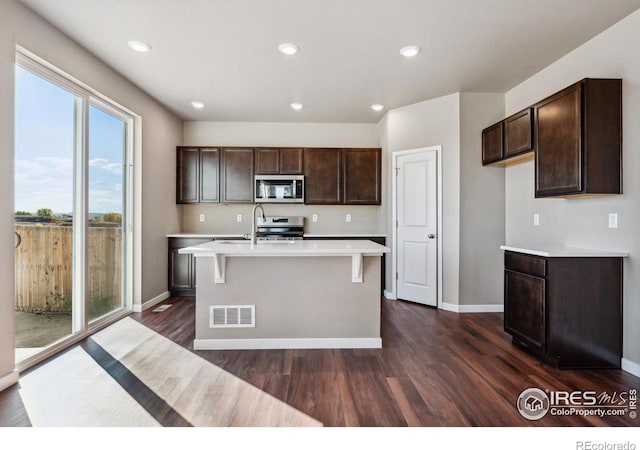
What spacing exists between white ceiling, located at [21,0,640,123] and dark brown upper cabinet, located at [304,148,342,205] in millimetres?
1024

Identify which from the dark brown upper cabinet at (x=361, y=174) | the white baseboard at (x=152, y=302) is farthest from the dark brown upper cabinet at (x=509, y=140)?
the white baseboard at (x=152, y=302)

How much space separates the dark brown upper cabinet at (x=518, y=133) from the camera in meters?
3.06

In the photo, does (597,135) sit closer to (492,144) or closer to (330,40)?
(492,144)

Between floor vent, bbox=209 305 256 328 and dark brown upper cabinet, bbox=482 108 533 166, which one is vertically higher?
dark brown upper cabinet, bbox=482 108 533 166

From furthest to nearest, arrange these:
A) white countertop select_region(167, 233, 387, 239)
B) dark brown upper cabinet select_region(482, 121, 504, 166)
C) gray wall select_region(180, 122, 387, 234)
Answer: gray wall select_region(180, 122, 387, 234)
white countertop select_region(167, 233, 387, 239)
dark brown upper cabinet select_region(482, 121, 504, 166)

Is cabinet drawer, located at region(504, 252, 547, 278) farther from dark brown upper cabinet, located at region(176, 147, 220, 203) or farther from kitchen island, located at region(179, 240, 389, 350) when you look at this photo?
dark brown upper cabinet, located at region(176, 147, 220, 203)

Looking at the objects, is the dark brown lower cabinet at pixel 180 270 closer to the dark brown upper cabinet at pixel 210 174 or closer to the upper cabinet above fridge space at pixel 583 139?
the dark brown upper cabinet at pixel 210 174

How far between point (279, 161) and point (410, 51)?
2.57 m

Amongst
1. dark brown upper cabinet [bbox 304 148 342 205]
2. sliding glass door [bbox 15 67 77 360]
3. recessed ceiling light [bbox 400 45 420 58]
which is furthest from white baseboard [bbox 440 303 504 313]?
sliding glass door [bbox 15 67 77 360]

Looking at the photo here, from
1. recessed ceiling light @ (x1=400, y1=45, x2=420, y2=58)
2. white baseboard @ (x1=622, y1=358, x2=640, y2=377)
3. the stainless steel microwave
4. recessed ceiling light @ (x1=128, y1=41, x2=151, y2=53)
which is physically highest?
recessed ceiling light @ (x1=128, y1=41, x2=151, y2=53)

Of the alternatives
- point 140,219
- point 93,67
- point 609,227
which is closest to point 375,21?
point 609,227

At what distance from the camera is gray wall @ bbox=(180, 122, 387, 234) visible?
17.1 feet

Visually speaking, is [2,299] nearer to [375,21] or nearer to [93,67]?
[93,67]

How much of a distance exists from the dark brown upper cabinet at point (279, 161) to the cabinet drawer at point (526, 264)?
3.08 meters
